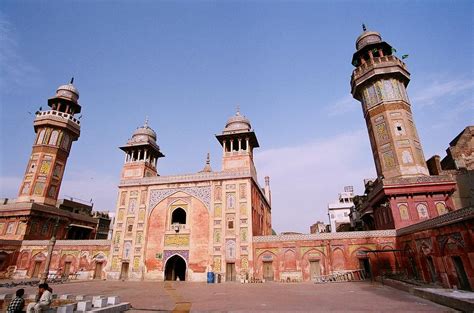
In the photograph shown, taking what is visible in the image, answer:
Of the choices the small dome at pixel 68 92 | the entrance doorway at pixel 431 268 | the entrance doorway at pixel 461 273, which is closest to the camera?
the entrance doorway at pixel 461 273

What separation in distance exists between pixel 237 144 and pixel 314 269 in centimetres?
1368

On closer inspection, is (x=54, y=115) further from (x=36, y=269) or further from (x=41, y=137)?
(x=36, y=269)

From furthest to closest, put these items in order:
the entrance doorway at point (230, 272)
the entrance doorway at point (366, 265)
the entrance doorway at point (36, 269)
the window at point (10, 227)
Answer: the window at point (10, 227) → the entrance doorway at point (36, 269) → the entrance doorway at point (230, 272) → the entrance doorway at point (366, 265)

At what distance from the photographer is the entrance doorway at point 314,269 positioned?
21516 mm

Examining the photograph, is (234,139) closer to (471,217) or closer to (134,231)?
(134,231)

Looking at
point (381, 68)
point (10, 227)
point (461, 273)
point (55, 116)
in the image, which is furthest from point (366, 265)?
point (55, 116)

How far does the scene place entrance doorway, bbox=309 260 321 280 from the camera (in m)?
21.5

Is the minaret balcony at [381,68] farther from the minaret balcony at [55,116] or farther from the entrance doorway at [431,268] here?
the minaret balcony at [55,116]

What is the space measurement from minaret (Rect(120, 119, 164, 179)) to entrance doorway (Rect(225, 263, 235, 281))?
13155 millimetres

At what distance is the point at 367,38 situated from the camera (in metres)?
27.4

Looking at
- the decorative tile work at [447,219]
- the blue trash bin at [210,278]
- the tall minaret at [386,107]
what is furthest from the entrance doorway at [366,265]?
the blue trash bin at [210,278]

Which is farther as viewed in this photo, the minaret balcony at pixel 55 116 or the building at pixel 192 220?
the minaret balcony at pixel 55 116

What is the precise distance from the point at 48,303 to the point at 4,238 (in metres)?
28.4

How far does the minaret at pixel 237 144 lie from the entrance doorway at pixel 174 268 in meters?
9.72
